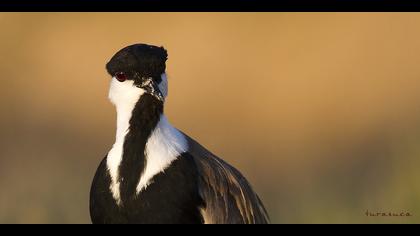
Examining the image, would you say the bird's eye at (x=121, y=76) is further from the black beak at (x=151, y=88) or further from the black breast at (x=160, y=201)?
the black breast at (x=160, y=201)

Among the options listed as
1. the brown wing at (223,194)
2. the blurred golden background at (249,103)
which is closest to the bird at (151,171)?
the brown wing at (223,194)

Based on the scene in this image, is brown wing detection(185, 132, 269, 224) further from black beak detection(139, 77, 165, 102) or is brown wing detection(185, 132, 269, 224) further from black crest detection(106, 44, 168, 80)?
black crest detection(106, 44, 168, 80)

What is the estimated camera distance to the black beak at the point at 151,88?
26.2 ft

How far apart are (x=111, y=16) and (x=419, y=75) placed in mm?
4310

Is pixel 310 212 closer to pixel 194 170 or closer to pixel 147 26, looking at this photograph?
pixel 194 170

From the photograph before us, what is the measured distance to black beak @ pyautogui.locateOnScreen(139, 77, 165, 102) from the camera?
7977 mm

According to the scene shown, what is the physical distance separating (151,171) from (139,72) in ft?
2.30

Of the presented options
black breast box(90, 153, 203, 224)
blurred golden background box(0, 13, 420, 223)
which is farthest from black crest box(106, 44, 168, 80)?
blurred golden background box(0, 13, 420, 223)

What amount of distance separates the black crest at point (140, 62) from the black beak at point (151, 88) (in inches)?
1.6

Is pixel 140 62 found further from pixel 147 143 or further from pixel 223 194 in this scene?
pixel 223 194

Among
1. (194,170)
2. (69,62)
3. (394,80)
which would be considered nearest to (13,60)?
(69,62)

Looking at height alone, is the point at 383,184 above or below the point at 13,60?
below

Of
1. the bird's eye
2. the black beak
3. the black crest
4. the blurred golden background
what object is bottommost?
the blurred golden background
